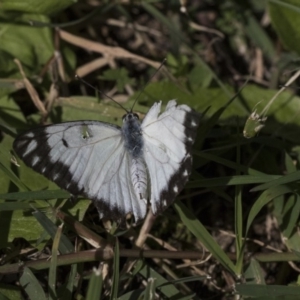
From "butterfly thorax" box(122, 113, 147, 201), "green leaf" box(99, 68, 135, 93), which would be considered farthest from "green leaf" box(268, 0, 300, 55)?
"butterfly thorax" box(122, 113, 147, 201)

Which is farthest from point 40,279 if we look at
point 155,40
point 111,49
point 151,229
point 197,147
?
point 155,40

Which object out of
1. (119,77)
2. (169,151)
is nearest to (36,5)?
(119,77)

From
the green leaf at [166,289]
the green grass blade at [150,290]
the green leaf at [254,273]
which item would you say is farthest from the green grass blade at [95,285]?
the green leaf at [254,273]

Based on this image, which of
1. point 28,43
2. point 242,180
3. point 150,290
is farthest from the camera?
point 28,43

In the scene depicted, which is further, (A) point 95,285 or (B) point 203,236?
(B) point 203,236

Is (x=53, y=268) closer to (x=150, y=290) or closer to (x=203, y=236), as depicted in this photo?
(x=150, y=290)

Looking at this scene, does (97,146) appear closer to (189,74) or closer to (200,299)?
(200,299)

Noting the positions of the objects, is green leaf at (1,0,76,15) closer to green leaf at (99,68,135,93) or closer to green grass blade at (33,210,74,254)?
green leaf at (99,68,135,93)
